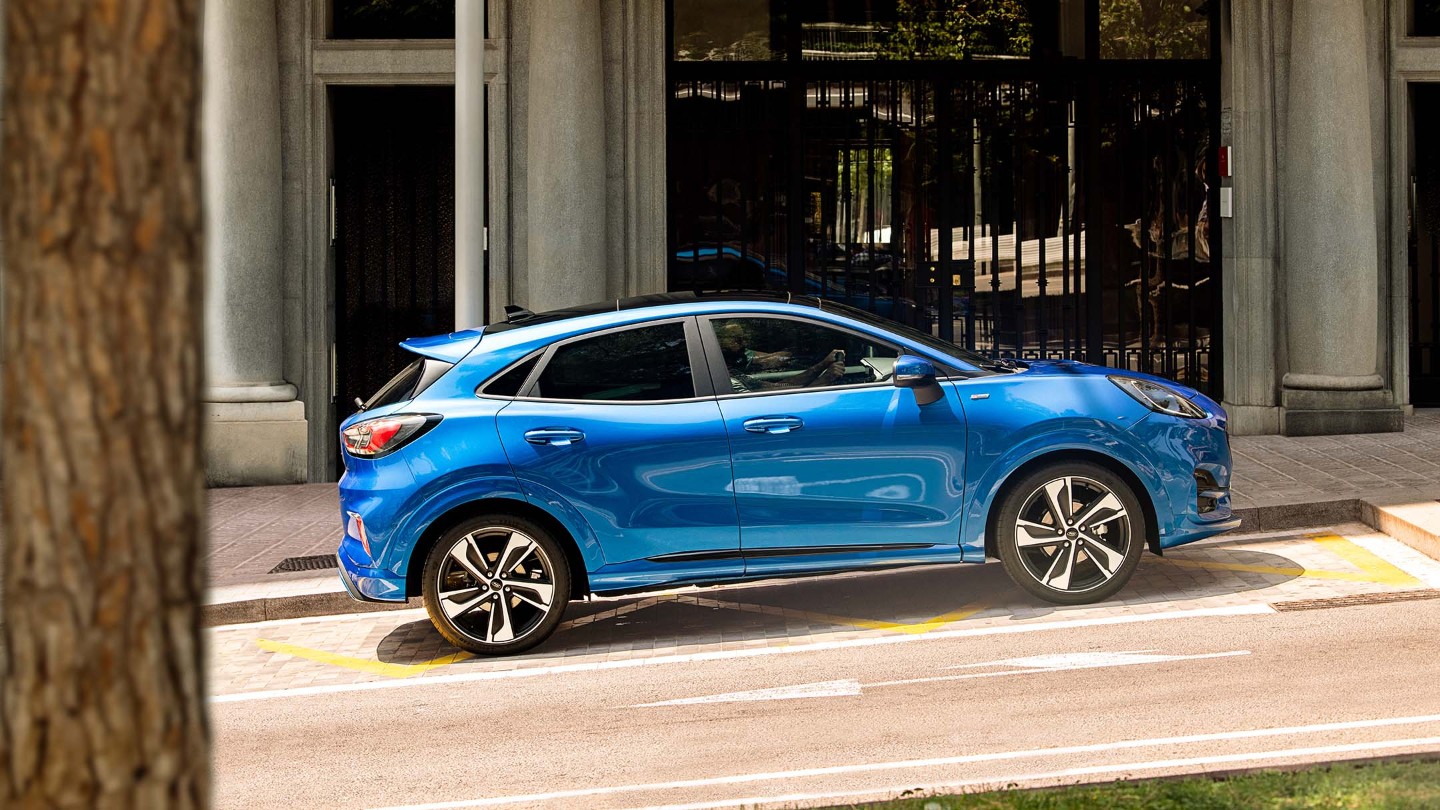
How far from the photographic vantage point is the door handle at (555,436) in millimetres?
7863

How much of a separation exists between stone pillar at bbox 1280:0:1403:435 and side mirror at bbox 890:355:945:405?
7.49m

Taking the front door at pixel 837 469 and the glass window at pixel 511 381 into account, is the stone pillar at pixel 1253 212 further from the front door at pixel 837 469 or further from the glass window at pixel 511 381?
the glass window at pixel 511 381

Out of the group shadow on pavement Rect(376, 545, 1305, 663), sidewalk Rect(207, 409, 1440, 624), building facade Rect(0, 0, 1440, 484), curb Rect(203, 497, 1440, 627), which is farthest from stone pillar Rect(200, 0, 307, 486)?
shadow on pavement Rect(376, 545, 1305, 663)

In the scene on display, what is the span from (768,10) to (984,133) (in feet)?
7.37

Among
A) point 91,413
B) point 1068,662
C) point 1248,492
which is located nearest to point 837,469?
point 1068,662

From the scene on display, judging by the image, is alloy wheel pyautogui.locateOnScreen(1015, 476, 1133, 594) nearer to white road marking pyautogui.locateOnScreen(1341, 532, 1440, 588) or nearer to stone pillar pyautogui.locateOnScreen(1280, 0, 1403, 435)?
white road marking pyautogui.locateOnScreen(1341, 532, 1440, 588)

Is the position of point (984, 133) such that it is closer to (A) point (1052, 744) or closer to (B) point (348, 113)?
(B) point (348, 113)

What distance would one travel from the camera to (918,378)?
315 inches

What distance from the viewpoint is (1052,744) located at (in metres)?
5.98

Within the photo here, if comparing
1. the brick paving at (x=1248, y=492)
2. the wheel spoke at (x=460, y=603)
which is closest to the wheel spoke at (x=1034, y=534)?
the wheel spoke at (x=460, y=603)

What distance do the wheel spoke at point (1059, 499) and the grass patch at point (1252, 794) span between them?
10.2ft

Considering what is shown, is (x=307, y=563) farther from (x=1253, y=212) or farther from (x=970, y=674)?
(x=1253, y=212)

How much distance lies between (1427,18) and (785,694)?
436 inches

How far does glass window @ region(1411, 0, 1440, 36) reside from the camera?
14969mm
